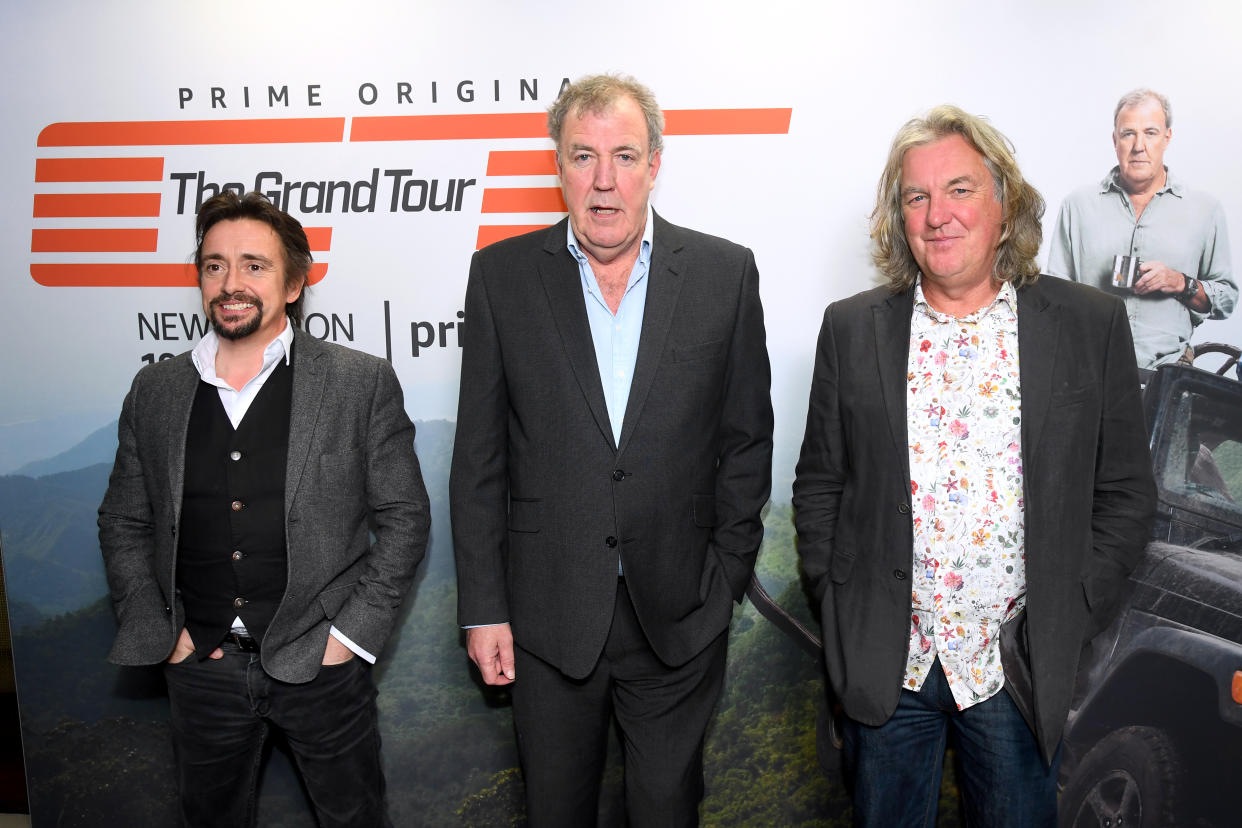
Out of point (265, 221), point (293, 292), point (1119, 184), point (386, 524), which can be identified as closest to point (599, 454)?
point (386, 524)

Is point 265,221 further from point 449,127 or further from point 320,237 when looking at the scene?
point 449,127

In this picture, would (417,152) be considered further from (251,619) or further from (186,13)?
(251,619)

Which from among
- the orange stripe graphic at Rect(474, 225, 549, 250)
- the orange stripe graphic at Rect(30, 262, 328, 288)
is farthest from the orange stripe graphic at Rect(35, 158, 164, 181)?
the orange stripe graphic at Rect(474, 225, 549, 250)

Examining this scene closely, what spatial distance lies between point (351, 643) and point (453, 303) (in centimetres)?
109

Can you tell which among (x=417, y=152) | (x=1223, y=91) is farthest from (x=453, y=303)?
(x=1223, y=91)

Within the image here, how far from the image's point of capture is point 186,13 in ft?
8.84

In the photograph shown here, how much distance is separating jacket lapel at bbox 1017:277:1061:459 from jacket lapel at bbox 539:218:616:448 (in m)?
0.88

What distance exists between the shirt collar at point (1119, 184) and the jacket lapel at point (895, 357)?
1.01 meters

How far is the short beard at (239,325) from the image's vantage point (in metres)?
2.13

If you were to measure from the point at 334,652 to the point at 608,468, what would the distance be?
0.90 m

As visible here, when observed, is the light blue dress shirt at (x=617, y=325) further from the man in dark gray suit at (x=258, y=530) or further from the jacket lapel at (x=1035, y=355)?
the jacket lapel at (x=1035, y=355)

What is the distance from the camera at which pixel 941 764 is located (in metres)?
1.95

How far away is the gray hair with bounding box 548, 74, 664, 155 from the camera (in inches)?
76.4

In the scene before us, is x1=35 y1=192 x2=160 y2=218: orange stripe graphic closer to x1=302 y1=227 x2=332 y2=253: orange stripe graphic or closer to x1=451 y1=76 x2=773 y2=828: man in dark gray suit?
x1=302 y1=227 x2=332 y2=253: orange stripe graphic
